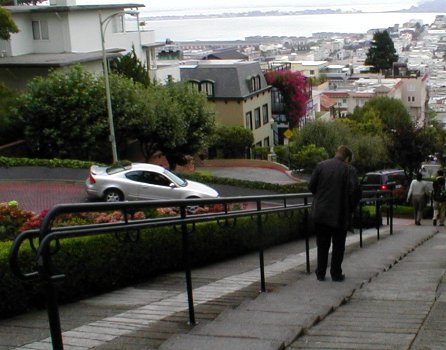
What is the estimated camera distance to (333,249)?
26.6 ft

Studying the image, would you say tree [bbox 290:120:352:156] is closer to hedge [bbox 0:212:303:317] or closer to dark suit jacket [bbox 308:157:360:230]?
hedge [bbox 0:212:303:317]

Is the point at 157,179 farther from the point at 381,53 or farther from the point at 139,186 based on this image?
the point at 381,53

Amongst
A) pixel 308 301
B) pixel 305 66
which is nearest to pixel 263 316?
pixel 308 301

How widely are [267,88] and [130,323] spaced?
182 feet

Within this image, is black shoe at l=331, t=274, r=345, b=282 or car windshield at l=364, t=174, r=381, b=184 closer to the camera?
black shoe at l=331, t=274, r=345, b=282

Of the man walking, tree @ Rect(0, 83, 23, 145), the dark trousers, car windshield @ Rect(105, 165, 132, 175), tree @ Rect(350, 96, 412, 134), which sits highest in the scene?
the man walking

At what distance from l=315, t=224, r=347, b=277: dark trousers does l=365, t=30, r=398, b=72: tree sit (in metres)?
121

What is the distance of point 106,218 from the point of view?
995 centimetres

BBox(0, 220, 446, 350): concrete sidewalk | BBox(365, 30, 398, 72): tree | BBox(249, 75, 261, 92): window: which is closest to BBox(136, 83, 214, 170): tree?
BBox(249, 75, 261, 92): window

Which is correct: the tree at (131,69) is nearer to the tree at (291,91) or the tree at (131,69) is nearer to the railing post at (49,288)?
the tree at (291,91)

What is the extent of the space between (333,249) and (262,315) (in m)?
2.63

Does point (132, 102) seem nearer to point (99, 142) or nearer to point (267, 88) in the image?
point (99, 142)

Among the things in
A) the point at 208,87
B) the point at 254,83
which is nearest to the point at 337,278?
the point at 208,87

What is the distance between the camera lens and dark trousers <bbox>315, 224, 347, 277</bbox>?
26.7ft
